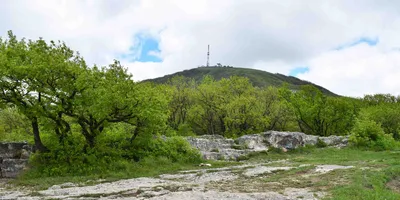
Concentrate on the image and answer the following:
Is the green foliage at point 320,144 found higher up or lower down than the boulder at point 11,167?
higher up

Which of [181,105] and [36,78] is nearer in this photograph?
[36,78]

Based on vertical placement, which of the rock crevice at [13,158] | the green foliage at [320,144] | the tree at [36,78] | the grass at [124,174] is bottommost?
the grass at [124,174]

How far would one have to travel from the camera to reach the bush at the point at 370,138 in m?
44.7

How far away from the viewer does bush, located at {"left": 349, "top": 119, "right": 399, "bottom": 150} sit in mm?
44719

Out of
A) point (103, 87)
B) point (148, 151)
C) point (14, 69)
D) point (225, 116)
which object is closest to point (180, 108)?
point (225, 116)

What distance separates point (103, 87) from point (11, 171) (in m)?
9.69

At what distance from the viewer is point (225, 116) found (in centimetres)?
6325

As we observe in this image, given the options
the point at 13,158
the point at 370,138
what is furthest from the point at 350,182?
the point at 370,138

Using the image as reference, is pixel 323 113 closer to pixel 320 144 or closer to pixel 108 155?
pixel 320 144

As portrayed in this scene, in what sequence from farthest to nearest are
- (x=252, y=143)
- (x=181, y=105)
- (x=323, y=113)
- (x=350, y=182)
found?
(x=181, y=105) < (x=323, y=113) < (x=252, y=143) < (x=350, y=182)

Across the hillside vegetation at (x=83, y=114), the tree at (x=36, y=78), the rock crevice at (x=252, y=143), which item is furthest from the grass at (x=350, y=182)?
the tree at (x=36, y=78)

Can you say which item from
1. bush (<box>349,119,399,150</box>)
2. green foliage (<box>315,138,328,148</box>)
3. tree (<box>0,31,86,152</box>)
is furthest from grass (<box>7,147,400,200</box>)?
bush (<box>349,119,399,150</box>)

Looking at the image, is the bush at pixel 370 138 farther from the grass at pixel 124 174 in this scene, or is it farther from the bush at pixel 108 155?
the bush at pixel 108 155

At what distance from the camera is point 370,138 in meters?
46.1
